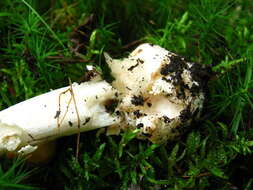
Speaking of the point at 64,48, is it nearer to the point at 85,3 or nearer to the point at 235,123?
the point at 85,3

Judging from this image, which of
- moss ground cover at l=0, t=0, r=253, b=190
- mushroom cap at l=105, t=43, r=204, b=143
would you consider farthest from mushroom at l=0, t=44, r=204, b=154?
moss ground cover at l=0, t=0, r=253, b=190

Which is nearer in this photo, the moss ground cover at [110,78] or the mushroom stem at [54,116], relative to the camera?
the mushroom stem at [54,116]

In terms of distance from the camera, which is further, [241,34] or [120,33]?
[120,33]

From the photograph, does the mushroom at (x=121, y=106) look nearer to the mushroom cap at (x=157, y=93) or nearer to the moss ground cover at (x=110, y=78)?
the mushroom cap at (x=157, y=93)

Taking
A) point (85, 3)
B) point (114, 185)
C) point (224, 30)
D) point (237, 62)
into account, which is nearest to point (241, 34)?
point (224, 30)

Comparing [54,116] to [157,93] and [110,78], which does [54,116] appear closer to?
[110,78]

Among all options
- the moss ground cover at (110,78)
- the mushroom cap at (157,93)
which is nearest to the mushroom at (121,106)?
the mushroom cap at (157,93)
